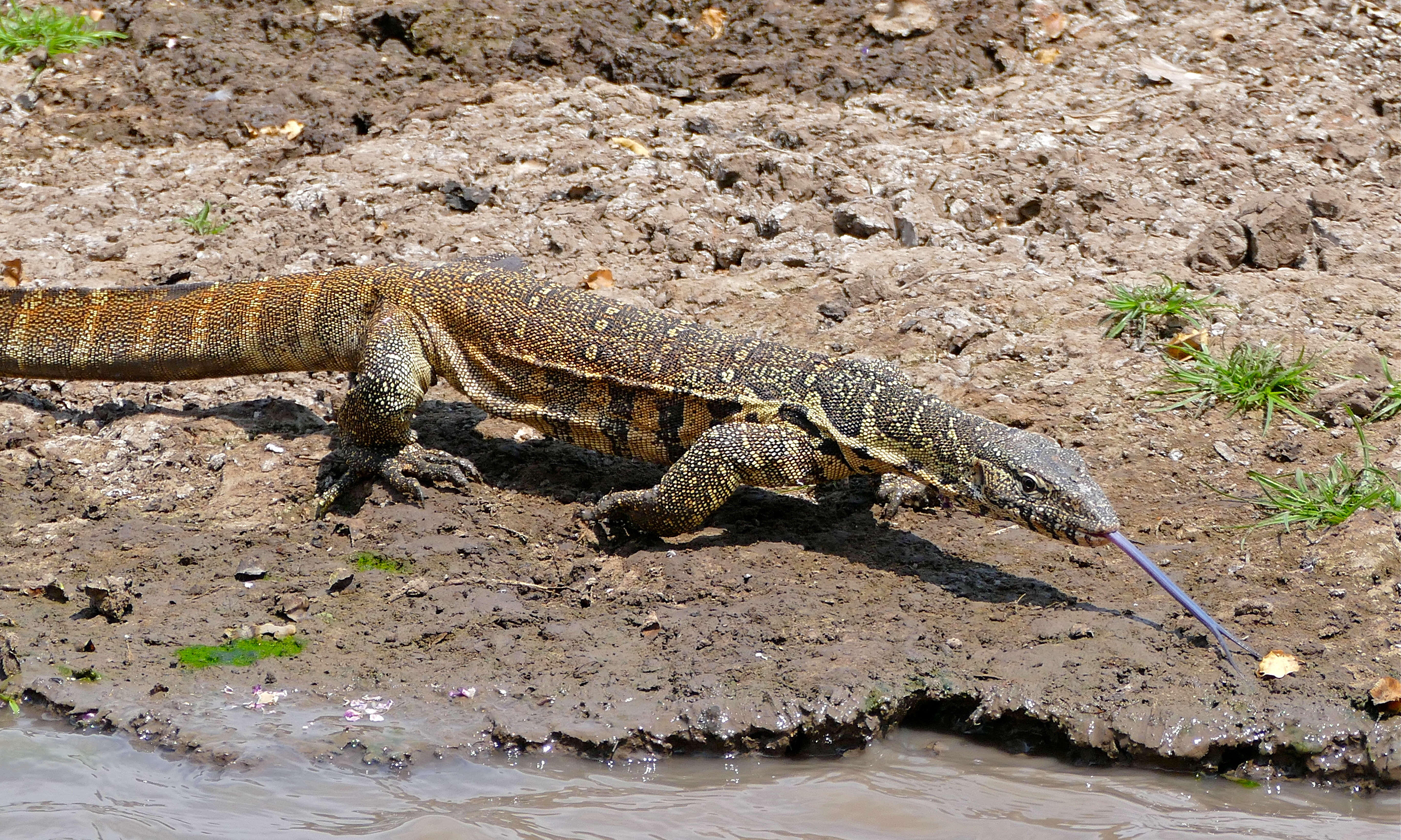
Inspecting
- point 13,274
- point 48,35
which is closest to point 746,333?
point 13,274

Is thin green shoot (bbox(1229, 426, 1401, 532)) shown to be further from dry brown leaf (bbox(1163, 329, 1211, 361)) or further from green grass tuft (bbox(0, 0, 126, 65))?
green grass tuft (bbox(0, 0, 126, 65))

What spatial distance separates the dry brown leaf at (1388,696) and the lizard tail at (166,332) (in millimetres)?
5004

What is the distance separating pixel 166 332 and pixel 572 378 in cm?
233

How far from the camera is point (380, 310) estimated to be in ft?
22.0

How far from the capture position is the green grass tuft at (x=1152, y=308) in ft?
24.3

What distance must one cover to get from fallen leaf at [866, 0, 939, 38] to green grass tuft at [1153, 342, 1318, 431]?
426cm

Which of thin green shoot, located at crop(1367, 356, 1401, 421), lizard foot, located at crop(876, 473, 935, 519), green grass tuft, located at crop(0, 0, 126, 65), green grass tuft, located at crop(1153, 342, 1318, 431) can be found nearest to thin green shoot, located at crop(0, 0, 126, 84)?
green grass tuft, located at crop(0, 0, 126, 65)

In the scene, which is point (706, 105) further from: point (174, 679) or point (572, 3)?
point (174, 679)

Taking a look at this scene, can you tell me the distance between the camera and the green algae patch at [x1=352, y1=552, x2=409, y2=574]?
5988 millimetres

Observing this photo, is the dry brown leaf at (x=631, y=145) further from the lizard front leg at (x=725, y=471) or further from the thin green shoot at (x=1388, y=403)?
the thin green shoot at (x=1388, y=403)

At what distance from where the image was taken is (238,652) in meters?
5.31

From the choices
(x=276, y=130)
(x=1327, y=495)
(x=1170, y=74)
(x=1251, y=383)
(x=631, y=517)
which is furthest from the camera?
(x=1170, y=74)

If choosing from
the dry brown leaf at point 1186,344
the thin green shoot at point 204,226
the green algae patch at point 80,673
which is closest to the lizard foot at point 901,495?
the dry brown leaf at point 1186,344

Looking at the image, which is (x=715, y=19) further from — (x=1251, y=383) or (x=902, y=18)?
(x=1251, y=383)
